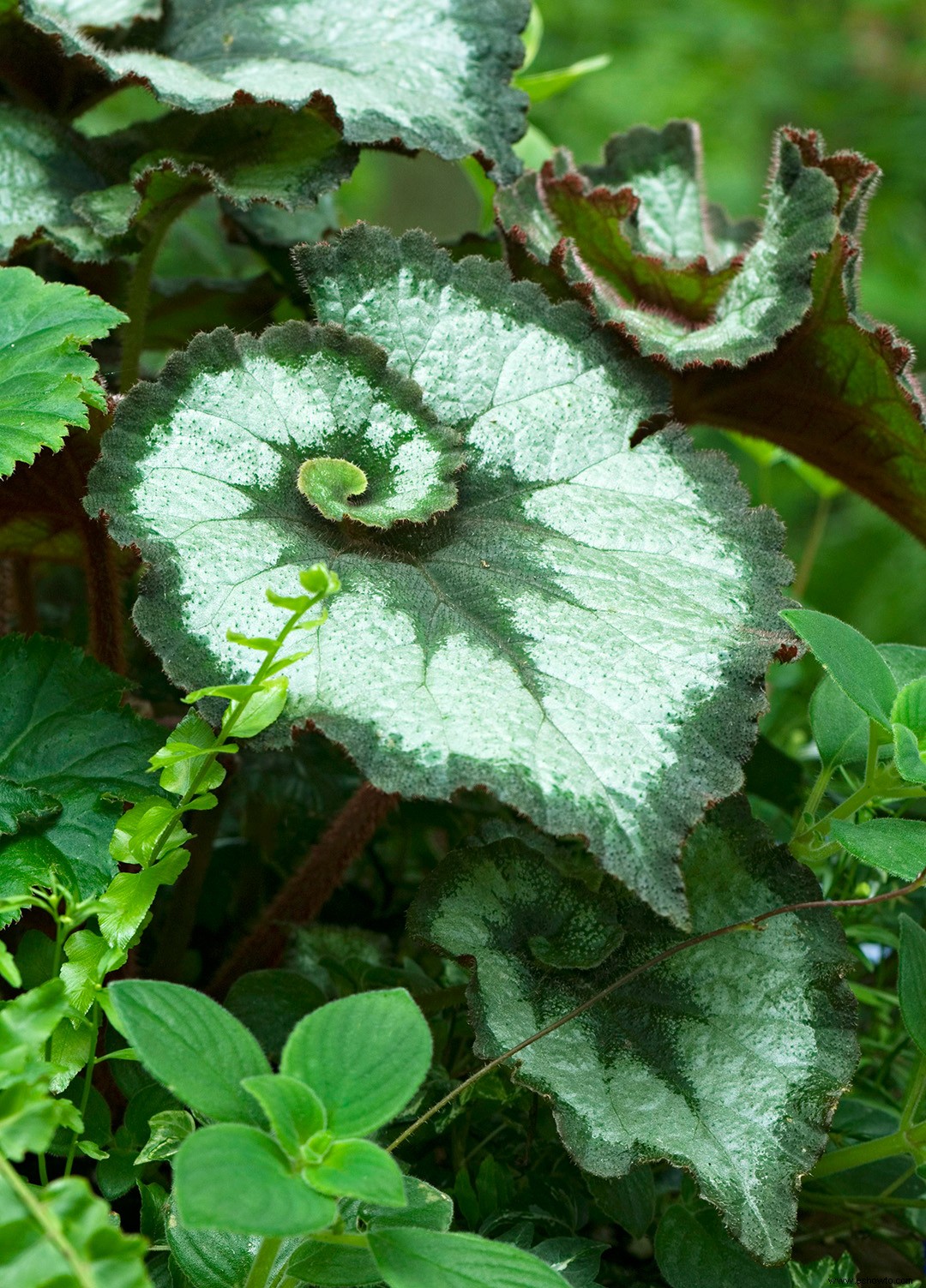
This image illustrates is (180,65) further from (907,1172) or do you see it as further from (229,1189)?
(907,1172)

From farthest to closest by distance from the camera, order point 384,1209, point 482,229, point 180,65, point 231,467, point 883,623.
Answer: point 883,623
point 482,229
point 180,65
point 231,467
point 384,1209

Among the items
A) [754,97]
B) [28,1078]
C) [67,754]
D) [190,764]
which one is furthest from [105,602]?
[754,97]

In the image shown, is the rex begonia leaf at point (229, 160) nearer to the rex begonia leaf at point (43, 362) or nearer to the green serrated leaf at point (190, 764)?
the rex begonia leaf at point (43, 362)

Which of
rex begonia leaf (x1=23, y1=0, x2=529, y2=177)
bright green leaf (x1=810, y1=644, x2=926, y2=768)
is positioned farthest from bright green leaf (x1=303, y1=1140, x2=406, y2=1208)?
rex begonia leaf (x1=23, y1=0, x2=529, y2=177)

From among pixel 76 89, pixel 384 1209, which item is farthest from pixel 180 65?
pixel 384 1209

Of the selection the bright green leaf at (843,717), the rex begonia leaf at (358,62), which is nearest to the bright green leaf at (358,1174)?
the bright green leaf at (843,717)

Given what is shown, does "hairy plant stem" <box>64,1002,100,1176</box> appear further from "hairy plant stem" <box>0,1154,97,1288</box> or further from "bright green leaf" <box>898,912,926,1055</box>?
"bright green leaf" <box>898,912,926,1055</box>
